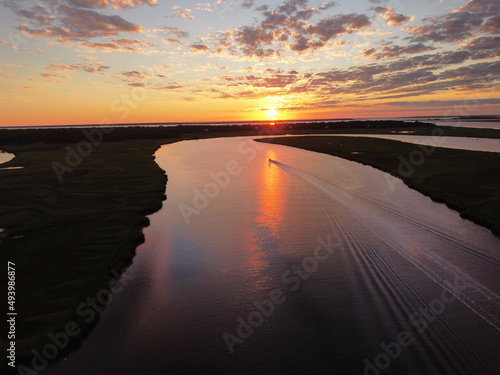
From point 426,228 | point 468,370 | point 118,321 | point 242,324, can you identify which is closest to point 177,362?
point 242,324

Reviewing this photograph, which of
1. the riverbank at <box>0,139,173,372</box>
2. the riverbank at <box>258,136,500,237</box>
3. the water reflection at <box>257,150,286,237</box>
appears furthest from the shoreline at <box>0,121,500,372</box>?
the riverbank at <box>258,136,500,237</box>

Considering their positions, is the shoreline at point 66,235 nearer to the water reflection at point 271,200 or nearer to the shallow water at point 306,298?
the shallow water at point 306,298

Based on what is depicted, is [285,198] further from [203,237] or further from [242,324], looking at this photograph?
[242,324]

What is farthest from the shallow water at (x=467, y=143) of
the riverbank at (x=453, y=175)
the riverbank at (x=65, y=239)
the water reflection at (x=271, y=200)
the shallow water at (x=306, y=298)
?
the riverbank at (x=65, y=239)

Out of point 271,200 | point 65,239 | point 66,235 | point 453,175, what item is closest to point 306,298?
point 65,239

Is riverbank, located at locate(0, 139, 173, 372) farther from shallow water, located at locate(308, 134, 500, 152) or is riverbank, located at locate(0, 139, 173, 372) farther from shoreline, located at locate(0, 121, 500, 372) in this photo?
shallow water, located at locate(308, 134, 500, 152)
